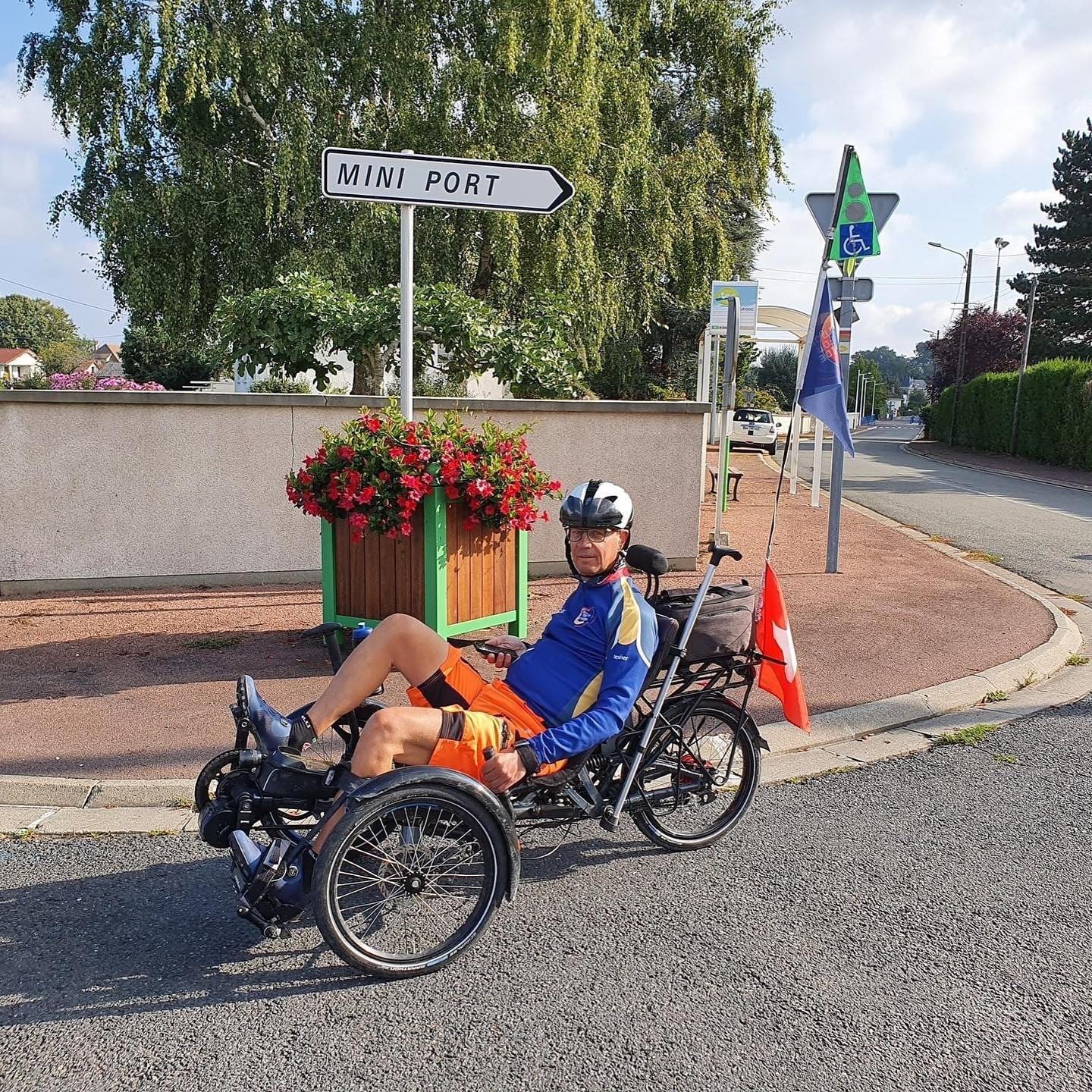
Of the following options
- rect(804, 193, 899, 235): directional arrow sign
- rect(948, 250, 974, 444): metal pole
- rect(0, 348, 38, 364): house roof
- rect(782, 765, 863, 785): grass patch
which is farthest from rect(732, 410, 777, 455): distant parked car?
rect(0, 348, 38, 364): house roof

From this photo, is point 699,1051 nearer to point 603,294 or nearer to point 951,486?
point 603,294

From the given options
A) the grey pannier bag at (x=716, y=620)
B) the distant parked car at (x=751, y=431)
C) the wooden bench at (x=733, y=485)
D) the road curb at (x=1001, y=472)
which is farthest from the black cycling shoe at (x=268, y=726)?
the distant parked car at (x=751, y=431)

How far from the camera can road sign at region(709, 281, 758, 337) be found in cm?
1320

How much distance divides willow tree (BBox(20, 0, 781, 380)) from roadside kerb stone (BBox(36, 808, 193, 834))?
480 inches

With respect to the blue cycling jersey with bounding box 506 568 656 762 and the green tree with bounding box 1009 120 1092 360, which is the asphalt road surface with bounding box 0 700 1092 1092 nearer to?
the blue cycling jersey with bounding box 506 568 656 762

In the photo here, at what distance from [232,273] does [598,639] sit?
15.1 m

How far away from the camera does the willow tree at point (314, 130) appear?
50.7ft

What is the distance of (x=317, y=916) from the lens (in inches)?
111

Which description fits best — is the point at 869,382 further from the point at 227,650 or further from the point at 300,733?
the point at 300,733

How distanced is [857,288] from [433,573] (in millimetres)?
5866

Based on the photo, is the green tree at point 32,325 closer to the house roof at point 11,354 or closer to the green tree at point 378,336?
the house roof at point 11,354

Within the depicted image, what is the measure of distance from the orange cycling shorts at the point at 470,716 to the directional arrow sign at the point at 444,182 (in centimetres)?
281

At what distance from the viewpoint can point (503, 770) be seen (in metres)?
3.09

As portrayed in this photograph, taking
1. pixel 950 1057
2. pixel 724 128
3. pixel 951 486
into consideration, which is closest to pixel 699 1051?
pixel 950 1057
